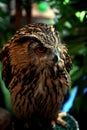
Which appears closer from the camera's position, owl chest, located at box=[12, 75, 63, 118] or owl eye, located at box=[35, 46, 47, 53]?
owl eye, located at box=[35, 46, 47, 53]

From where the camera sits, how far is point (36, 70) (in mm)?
1003

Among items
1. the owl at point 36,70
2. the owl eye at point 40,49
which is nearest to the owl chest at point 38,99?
the owl at point 36,70

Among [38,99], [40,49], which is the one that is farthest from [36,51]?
[38,99]

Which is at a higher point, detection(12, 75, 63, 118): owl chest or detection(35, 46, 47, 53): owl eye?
detection(35, 46, 47, 53): owl eye

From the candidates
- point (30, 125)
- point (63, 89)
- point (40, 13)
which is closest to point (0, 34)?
point (30, 125)

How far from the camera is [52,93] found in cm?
110

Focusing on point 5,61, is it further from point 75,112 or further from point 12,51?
point 75,112

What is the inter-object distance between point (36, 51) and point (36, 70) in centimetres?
7

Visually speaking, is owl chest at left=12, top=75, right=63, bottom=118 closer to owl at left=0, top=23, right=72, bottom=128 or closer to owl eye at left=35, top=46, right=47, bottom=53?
owl at left=0, top=23, right=72, bottom=128

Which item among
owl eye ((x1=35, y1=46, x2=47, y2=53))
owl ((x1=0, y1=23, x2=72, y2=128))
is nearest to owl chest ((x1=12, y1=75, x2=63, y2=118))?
owl ((x1=0, y1=23, x2=72, y2=128))

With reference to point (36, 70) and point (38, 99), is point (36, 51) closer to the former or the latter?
point (36, 70)

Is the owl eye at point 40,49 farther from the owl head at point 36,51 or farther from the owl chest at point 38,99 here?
the owl chest at point 38,99

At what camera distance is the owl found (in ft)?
3.13

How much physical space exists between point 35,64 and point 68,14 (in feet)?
1.55
